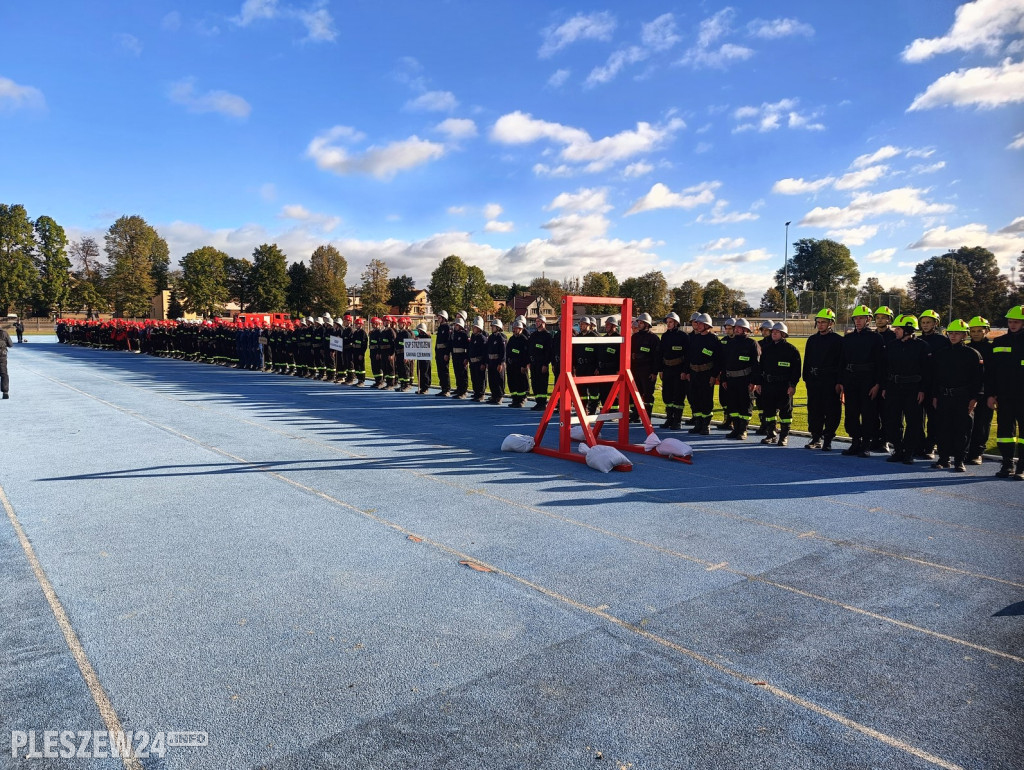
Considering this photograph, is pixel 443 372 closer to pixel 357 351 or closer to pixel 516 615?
pixel 357 351

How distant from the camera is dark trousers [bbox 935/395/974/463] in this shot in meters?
7.97

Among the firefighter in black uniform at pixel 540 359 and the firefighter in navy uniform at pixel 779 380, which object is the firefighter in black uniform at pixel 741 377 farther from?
the firefighter in black uniform at pixel 540 359

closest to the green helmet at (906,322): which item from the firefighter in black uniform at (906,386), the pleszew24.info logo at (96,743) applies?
the firefighter in black uniform at (906,386)

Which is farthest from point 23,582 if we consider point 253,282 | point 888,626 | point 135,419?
point 253,282

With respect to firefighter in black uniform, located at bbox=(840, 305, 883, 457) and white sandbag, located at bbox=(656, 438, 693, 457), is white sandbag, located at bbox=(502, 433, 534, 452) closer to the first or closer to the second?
white sandbag, located at bbox=(656, 438, 693, 457)

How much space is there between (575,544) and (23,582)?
3.99 m

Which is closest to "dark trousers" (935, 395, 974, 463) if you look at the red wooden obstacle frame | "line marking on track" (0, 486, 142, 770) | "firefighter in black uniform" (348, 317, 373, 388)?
the red wooden obstacle frame

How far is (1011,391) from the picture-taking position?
7699mm

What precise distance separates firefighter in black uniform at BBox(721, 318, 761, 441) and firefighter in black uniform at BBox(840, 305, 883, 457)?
1.41m

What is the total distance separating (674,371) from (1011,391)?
4.87 metres

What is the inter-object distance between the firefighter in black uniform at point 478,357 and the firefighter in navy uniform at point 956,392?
29.7ft

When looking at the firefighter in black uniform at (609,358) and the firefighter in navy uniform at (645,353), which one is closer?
the firefighter in navy uniform at (645,353)

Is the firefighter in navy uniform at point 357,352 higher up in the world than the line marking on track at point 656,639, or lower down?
higher up

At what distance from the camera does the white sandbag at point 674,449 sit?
326 inches
